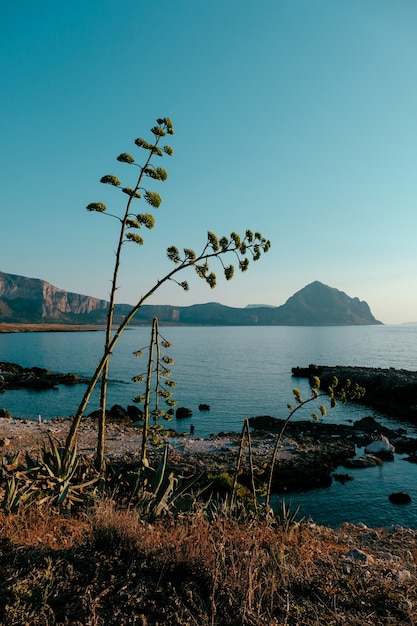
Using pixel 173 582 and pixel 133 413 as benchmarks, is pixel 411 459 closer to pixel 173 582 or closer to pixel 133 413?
pixel 133 413

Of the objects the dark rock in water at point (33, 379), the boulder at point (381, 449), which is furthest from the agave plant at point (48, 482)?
the dark rock in water at point (33, 379)

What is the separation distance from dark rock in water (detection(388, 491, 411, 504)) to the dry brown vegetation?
63.3 ft

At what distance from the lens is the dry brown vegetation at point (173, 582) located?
3826mm

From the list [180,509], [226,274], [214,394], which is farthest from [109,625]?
[214,394]

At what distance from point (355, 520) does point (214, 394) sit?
39.0 metres

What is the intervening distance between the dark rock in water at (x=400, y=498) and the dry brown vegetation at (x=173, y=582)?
19.3m

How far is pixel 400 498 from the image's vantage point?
22.1 metres

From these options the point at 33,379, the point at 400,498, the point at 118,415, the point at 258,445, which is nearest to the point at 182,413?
the point at 118,415

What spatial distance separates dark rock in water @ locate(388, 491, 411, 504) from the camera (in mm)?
21984

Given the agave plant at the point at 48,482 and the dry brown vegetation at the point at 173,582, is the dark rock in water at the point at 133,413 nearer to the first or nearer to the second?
the agave plant at the point at 48,482

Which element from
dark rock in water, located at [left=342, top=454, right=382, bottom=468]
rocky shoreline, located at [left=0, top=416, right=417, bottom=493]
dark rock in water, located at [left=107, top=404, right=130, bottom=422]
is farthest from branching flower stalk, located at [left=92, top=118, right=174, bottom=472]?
dark rock in water, located at [left=107, top=404, right=130, bottom=422]

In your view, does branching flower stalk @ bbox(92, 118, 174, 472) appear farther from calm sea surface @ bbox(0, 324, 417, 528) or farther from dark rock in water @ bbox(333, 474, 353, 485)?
dark rock in water @ bbox(333, 474, 353, 485)

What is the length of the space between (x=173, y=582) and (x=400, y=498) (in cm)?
2218

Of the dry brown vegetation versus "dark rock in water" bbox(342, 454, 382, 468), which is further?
"dark rock in water" bbox(342, 454, 382, 468)
